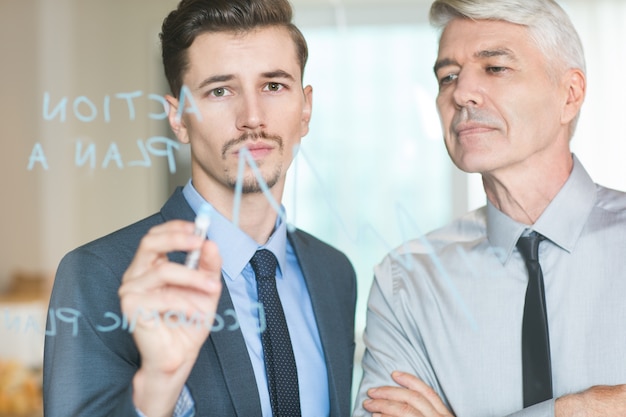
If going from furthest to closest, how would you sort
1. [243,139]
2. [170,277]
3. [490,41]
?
[490,41], [243,139], [170,277]

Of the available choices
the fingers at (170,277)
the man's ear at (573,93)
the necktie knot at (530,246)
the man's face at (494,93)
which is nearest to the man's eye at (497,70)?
the man's face at (494,93)

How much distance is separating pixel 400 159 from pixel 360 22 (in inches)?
7.3

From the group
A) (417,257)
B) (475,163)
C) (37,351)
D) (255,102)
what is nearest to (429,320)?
(417,257)

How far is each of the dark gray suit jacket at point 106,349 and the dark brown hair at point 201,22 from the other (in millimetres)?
144

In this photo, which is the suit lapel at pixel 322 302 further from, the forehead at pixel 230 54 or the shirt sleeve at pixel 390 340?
the forehead at pixel 230 54

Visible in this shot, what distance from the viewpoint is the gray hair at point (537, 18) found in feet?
3.19

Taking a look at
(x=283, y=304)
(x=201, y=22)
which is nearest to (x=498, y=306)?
(x=283, y=304)

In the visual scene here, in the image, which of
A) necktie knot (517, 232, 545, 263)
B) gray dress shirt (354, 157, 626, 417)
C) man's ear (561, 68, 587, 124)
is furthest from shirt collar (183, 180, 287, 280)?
man's ear (561, 68, 587, 124)

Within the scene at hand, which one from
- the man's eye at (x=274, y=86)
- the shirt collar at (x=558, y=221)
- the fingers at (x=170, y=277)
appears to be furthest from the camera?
the shirt collar at (x=558, y=221)

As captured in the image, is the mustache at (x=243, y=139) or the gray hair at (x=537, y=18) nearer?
the mustache at (x=243, y=139)

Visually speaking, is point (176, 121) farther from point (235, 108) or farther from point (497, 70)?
point (497, 70)

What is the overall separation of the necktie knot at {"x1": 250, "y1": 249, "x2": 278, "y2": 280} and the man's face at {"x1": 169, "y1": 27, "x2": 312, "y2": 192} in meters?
0.08

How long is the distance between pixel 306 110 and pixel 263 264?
0.65 ft

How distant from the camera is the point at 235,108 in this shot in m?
0.87
